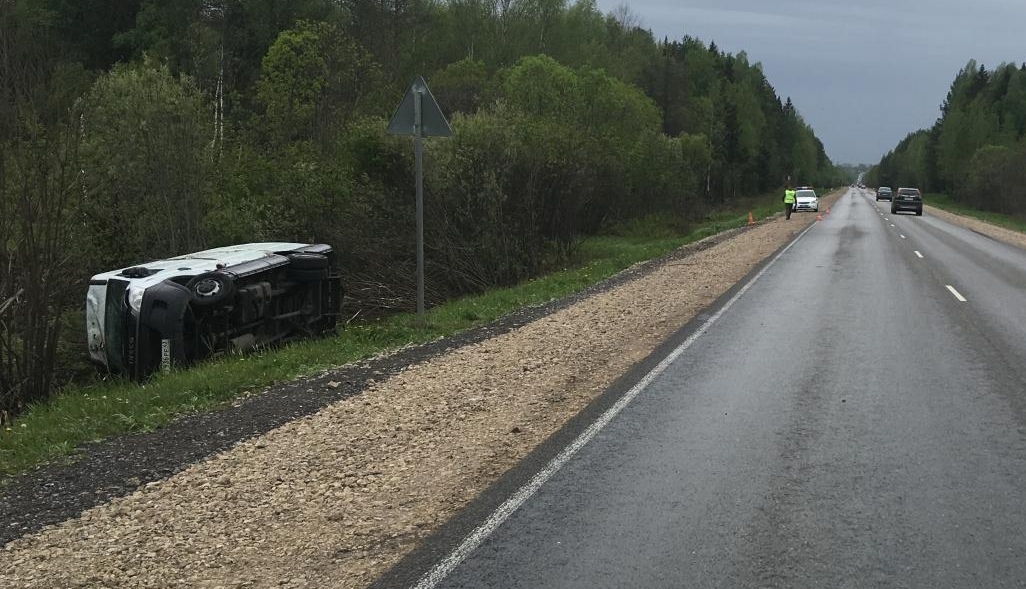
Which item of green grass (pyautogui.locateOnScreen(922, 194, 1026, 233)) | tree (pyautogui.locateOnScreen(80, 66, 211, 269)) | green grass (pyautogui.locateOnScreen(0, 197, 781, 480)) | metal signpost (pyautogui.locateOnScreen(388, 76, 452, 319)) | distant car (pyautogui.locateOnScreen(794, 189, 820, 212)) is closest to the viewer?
green grass (pyautogui.locateOnScreen(0, 197, 781, 480))

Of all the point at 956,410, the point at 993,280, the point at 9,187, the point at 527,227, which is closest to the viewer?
the point at 956,410

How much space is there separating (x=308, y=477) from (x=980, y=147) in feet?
359

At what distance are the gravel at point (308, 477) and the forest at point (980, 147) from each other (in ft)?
230

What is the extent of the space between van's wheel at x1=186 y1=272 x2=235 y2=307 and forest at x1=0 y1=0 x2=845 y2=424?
1.59 m

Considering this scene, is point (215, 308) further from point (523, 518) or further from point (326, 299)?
point (523, 518)

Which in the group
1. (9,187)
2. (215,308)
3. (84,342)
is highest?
(9,187)

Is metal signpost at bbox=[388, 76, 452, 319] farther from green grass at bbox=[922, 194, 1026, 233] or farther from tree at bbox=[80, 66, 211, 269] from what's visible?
green grass at bbox=[922, 194, 1026, 233]

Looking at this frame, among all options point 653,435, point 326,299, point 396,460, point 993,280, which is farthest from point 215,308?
point 993,280

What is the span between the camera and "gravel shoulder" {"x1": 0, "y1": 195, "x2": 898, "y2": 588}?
4.28m

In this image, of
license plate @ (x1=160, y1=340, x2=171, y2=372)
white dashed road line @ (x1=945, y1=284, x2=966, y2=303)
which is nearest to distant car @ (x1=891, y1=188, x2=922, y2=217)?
white dashed road line @ (x1=945, y1=284, x2=966, y2=303)

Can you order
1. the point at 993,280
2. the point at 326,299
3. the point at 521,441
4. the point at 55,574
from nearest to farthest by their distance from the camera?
the point at 55,574
the point at 521,441
the point at 326,299
the point at 993,280

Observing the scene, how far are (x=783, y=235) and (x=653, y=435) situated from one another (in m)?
27.1

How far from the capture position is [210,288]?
9.97 metres

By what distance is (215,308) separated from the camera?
10305mm
